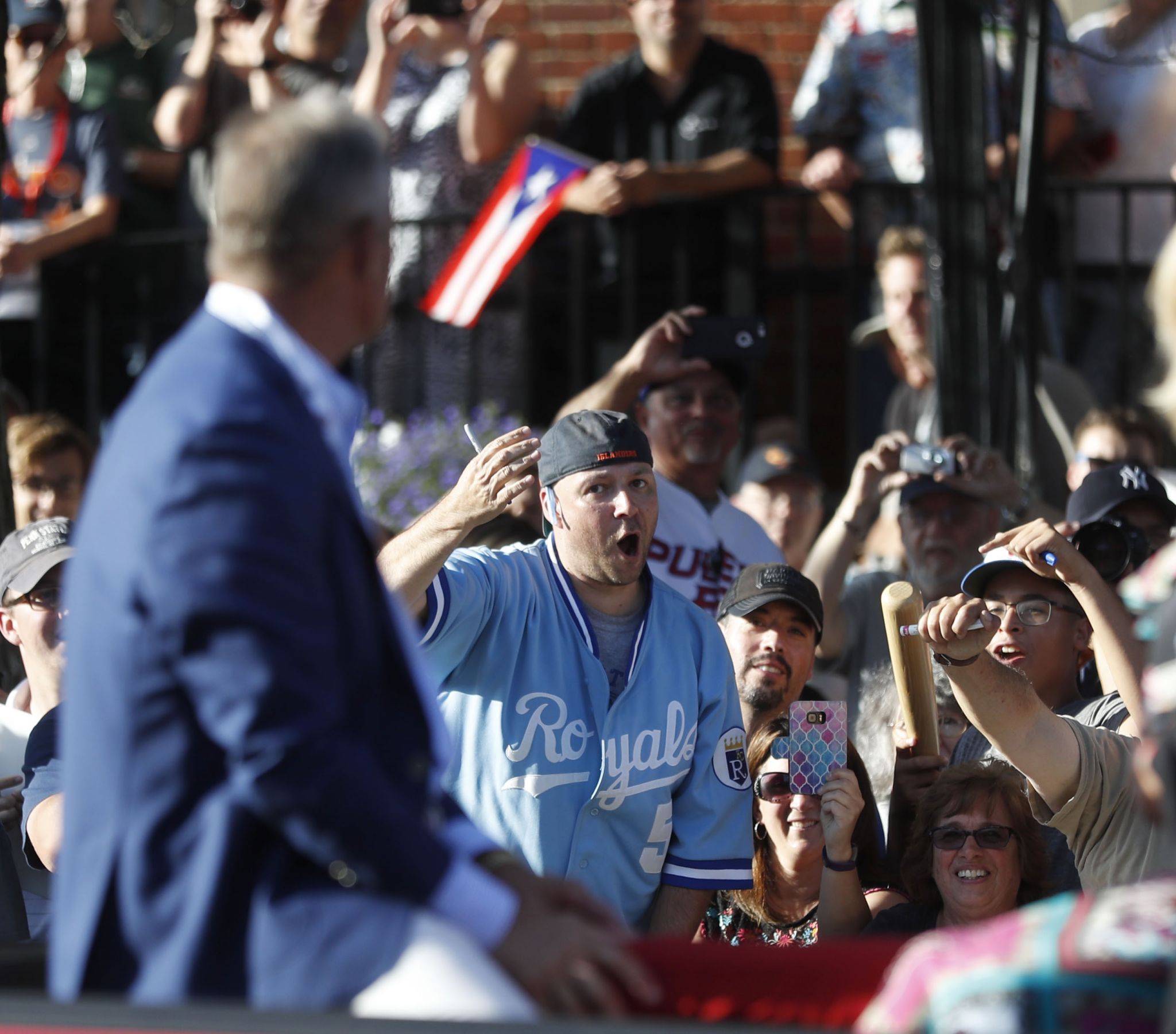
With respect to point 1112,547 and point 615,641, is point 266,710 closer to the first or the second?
point 615,641

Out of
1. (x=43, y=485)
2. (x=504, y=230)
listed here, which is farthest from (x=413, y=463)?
(x=43, y=485)

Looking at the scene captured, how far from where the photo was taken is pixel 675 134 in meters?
7.16

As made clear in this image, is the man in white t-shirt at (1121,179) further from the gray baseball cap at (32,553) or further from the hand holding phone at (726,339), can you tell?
the gray baseball cap at (32,553)

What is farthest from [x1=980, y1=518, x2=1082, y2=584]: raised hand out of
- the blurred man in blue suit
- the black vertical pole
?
the black vertical pole

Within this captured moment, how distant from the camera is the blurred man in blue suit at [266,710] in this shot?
1.97 metres

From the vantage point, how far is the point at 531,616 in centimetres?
389

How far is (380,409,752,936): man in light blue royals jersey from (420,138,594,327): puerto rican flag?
8.01ft

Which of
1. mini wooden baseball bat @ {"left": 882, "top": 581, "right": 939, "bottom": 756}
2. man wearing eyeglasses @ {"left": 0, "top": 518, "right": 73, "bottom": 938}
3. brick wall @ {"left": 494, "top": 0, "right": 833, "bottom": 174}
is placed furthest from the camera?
brick wall @ {"left": 494, "top": 0, "right": 833, "bottom": 174}

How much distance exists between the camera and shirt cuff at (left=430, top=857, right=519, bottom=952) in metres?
2.02

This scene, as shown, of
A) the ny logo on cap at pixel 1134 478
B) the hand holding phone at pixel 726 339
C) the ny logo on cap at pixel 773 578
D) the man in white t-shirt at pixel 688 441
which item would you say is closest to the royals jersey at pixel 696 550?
the man in white t-shirt at pixel 688 441

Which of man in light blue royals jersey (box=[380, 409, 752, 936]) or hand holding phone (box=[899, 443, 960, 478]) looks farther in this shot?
hand holding phone (box=[899, 443, 960, 478])

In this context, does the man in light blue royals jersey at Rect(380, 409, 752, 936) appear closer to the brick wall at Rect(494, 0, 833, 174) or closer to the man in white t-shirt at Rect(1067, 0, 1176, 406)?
the man in white t-shirt at Rect(1067, 0, 1176, 406)

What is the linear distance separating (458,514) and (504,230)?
3.05m

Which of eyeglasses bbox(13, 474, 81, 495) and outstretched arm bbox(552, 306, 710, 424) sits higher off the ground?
outstretched arm bbox(552, 306, 710, 424)
